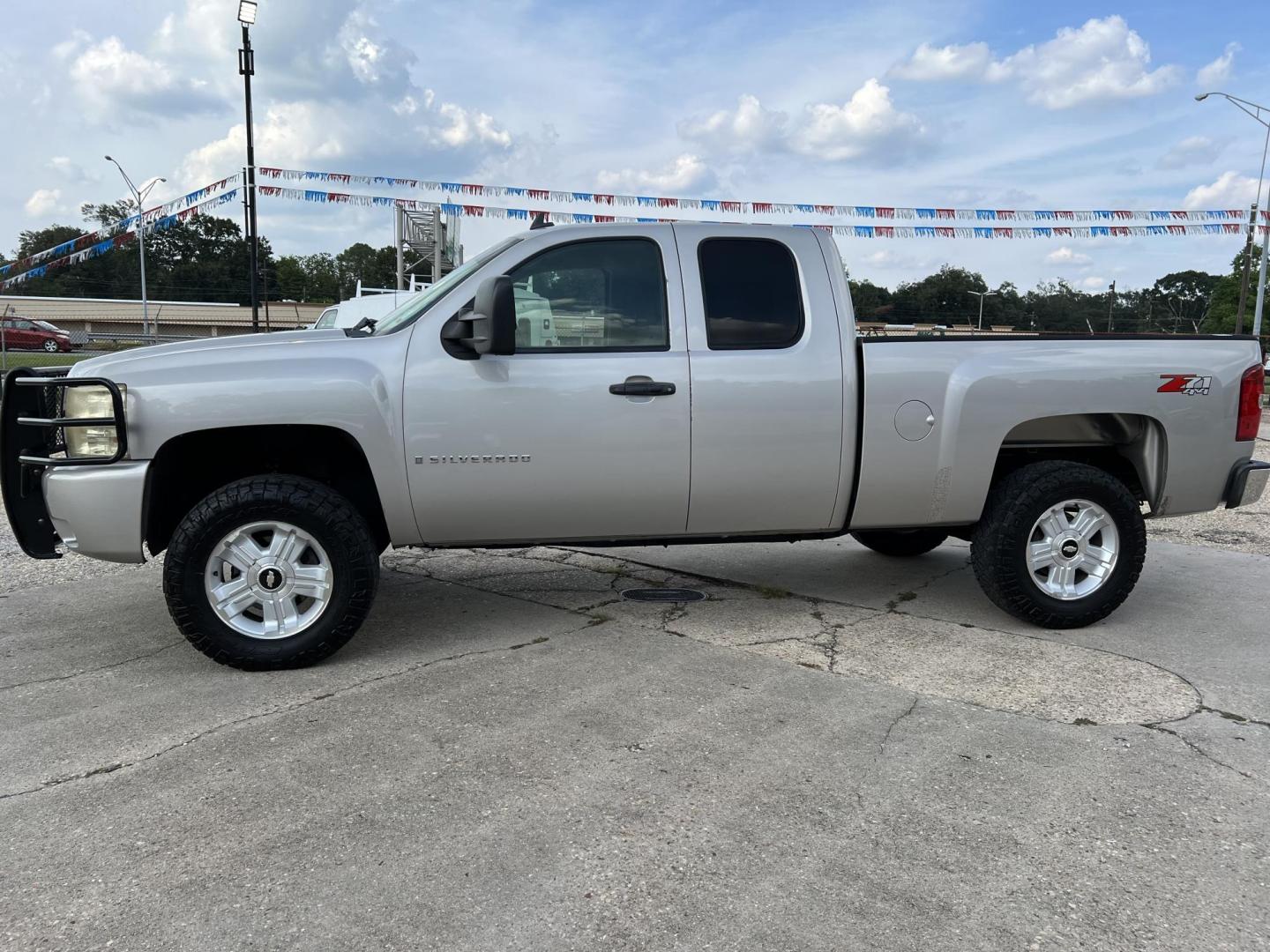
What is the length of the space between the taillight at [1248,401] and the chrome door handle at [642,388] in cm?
289

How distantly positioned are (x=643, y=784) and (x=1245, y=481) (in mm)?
3654

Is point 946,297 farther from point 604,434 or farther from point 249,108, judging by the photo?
point 604,434

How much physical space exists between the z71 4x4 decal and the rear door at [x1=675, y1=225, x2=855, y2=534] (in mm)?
1662

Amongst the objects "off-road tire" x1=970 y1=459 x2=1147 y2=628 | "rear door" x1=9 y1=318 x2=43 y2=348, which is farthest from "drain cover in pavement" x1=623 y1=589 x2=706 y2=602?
"rear door" x1=9 y1=318 x2=43 y2=348

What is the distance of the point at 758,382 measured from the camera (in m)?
4.34

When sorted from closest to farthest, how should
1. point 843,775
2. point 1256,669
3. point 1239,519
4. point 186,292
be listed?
point 843,775
point 1256,669
point 1239,519
point 186,292

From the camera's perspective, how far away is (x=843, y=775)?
3.12 metres

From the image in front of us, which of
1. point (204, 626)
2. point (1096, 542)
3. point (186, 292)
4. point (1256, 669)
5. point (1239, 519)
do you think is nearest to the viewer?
point (204, 626)

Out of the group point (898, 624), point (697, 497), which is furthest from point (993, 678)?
point (697, 497)

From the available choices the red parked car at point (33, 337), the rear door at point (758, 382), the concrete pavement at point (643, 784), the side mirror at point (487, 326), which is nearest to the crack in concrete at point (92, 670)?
the concrete pavement at point (643, 784)

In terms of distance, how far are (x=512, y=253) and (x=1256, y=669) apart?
383 cm

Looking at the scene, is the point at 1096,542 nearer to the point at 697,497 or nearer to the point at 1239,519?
the point at 697,497

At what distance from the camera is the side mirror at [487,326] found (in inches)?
157

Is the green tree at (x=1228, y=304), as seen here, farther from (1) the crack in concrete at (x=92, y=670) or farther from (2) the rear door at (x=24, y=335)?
(1) the crack in concrete at (x=92, y=670)
